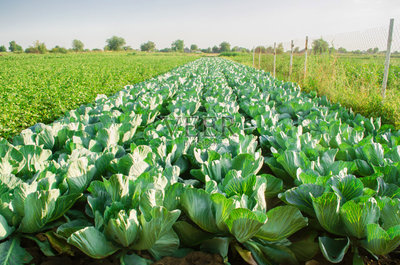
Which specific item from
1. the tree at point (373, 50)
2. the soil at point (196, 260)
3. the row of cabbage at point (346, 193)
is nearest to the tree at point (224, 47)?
the tree at point (373, 50)

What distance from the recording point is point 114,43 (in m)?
111

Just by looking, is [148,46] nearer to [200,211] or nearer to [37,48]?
[37,48]

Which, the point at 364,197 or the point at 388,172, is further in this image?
the point at 388,172

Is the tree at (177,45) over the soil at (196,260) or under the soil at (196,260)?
over

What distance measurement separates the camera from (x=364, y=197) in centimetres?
118

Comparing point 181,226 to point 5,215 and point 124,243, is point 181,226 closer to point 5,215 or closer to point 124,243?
point 124,243

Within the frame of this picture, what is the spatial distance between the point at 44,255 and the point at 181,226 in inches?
26.6

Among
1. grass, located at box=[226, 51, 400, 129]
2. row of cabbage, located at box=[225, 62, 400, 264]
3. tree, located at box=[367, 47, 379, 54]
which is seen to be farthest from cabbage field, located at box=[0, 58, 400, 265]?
tree, located at box=[367, 47, 379, 54]

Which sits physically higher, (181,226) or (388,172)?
(388,172)

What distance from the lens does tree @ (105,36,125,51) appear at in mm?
110488

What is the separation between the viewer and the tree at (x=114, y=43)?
110 meters

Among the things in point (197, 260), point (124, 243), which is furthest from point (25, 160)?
point (197, 260)

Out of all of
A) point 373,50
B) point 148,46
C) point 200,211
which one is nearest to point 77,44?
point 148,46

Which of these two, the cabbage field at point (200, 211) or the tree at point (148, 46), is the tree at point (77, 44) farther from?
the cabbage field at point (200, 211)
